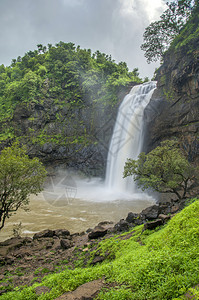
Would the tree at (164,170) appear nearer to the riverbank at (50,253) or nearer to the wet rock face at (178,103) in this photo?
the riverbank at (50,253)

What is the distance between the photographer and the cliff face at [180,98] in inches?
748

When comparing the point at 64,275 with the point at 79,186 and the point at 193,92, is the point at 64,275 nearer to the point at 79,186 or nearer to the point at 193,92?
the point at 193,92

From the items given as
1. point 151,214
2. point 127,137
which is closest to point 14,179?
point 151,214

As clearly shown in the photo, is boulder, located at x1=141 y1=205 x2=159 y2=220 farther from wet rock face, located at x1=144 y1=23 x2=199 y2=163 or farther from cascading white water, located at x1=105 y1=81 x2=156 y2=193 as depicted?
cascading white water, located at x1=105 y1=81 x2=156 y2=193

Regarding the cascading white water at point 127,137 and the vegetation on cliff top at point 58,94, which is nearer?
the cascading white water at point 127,137

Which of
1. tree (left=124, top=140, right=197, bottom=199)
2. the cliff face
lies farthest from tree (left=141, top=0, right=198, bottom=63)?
tree (left=124, top=140, right=197, bottom=199)

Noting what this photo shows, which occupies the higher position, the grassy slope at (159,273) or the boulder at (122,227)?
the grassy slope at (159,273)

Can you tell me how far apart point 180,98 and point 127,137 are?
9.59 meters

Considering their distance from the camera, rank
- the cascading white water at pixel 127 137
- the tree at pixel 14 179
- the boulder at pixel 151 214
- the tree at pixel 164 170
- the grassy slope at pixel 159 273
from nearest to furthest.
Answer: the grassy slope at pixel 159 273 < the boulder at pixel 151 214 < the tree at pixel 14 179 < the tree at pixel 164 170 < the cascading white water at pixel 127 137

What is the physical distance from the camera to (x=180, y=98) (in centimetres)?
2058

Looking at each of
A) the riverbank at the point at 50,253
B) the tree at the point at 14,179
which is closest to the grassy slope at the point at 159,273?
the riverbank at the point at 50,253

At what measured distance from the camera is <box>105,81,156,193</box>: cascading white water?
26156mm

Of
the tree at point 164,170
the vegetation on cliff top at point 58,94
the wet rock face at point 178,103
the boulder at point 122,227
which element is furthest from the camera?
the vegetation on cliff top at point 58,94

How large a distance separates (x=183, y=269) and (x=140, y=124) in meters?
24.7
